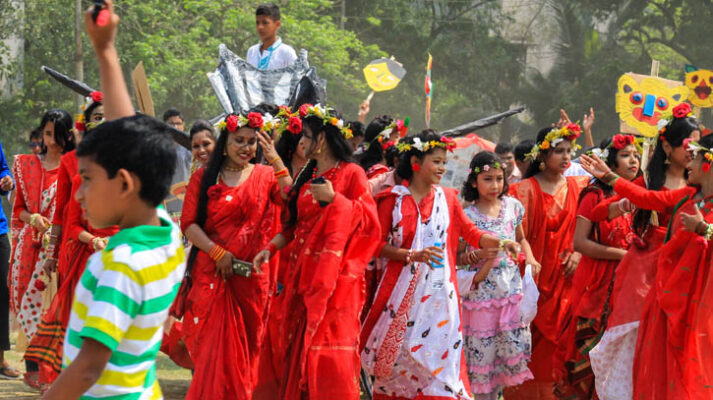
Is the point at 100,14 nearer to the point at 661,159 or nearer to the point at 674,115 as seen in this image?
the point at 674,115

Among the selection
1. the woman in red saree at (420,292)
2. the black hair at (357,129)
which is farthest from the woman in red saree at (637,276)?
the black hair at (357,129)

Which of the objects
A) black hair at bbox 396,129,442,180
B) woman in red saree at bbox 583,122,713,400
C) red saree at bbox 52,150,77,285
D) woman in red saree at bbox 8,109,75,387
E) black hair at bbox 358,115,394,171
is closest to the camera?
woman in red saree at bbox 583,122,713,400

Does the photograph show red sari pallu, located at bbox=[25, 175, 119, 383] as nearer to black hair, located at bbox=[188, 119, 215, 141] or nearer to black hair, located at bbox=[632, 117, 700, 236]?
black hair, located at bbox=[188, 119, 215, 141]

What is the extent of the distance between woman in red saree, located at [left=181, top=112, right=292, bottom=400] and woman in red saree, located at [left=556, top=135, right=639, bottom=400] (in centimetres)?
222

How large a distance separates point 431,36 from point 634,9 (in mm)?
6109

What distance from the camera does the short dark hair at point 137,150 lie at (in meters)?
2.58

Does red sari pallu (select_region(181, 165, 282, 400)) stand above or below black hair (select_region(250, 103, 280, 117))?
below

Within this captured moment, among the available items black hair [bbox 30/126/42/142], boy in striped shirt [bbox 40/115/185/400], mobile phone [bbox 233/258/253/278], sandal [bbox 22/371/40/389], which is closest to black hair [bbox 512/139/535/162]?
mobile phone [bbox 233/258/253/278]

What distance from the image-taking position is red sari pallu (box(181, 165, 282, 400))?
5.81 m

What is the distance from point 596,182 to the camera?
7.07 m

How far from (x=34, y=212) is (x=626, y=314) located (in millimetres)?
4388

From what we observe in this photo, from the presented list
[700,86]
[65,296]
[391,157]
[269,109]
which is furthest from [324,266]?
[700,86]

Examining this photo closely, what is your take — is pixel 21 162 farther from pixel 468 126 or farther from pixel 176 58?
pixel 176 58

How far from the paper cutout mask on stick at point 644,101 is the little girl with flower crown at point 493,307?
1423 mm
